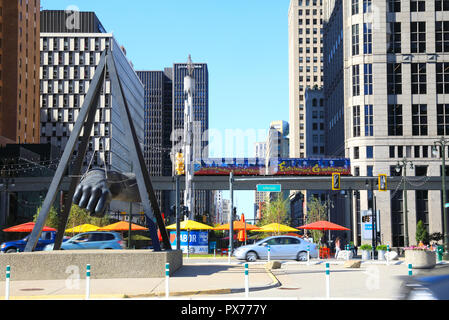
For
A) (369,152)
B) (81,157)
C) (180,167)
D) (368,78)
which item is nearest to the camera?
(81,157)

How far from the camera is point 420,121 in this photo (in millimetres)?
79562

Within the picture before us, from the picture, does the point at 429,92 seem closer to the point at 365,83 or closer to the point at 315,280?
the point at 365,83

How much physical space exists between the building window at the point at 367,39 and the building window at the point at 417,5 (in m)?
6.22

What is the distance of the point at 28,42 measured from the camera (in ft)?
352

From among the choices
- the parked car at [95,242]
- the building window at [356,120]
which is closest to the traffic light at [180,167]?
the parked car at [95,242]

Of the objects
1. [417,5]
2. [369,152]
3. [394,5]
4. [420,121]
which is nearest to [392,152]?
[369,152]

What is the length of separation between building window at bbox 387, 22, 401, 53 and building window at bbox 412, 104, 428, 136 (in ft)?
27.1

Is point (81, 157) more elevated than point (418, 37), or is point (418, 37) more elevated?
point (418, 37)

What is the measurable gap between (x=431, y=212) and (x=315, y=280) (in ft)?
200

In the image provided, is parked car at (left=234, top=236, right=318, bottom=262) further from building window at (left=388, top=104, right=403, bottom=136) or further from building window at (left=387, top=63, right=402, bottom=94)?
building window at (left=387, top=63, right=402, bottom=94)

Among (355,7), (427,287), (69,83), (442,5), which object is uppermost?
(355,7)

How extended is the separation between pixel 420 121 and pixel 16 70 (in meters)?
65.7

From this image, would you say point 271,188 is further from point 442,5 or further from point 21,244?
point 442,5
